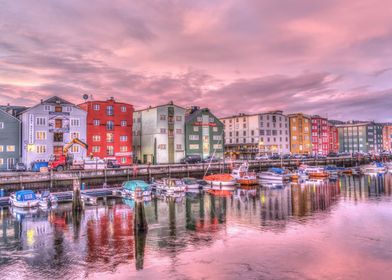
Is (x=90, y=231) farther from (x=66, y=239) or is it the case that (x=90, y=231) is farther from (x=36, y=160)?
(x=36, y=160)

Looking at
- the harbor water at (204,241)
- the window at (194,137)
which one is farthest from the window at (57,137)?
the window at (194,137)

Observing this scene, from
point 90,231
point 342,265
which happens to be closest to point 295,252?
point 342,265

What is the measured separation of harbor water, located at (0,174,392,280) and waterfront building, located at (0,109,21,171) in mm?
27848

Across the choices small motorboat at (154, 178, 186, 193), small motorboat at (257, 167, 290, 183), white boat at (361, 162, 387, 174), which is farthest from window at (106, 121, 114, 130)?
white boat at (361, 162, 387, 174)

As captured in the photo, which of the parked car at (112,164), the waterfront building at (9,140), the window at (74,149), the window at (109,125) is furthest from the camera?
the window at (109,125)

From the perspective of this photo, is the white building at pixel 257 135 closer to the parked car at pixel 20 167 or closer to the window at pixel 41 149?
the window at pixel 41 149

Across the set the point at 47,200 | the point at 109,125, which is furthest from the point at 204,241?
the point at 109,125

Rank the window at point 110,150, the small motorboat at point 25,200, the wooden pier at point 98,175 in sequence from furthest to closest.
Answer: the window at point 110,150 → the wooden pier at point 98,175 → the small motorboat at point 25,200

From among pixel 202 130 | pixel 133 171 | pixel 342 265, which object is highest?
pixel 202 130

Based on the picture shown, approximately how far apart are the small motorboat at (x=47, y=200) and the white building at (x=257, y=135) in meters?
80.9

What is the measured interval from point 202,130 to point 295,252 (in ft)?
243

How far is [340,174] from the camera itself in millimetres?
98938

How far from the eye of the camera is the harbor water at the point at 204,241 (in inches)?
904

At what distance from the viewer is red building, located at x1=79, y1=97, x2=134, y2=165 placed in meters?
78.9
